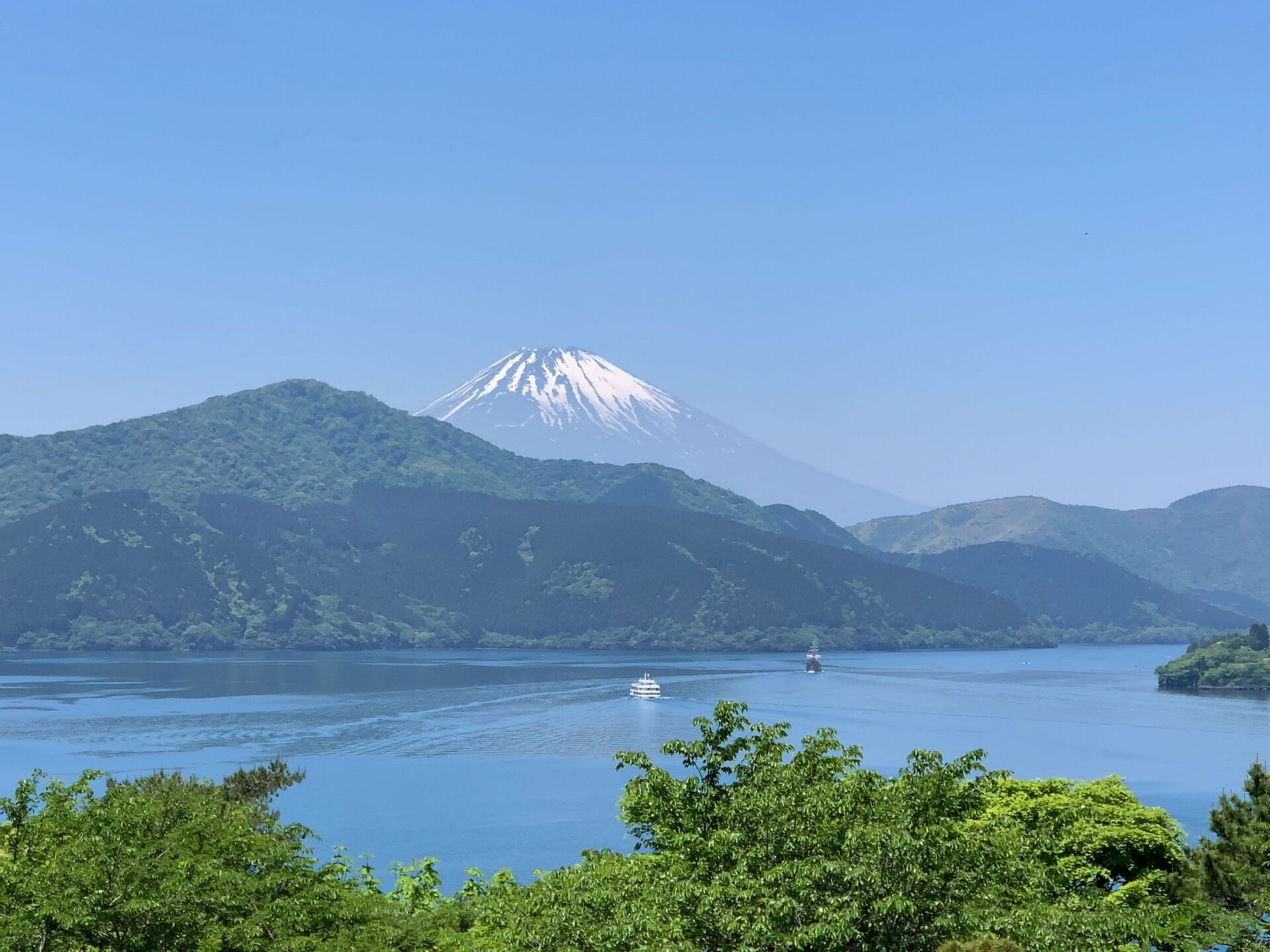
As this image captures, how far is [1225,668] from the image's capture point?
14262cm

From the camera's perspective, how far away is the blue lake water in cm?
6888

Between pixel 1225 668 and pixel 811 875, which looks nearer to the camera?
pixel 811 875

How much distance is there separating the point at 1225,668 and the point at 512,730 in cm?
7860

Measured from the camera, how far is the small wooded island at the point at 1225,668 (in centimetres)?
14100

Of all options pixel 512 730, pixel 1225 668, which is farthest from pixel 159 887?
pixel 1225 668

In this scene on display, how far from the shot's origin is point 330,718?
4274 inches

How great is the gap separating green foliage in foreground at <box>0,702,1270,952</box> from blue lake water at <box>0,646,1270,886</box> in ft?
111

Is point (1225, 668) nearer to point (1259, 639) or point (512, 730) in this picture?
point (1259, 639)

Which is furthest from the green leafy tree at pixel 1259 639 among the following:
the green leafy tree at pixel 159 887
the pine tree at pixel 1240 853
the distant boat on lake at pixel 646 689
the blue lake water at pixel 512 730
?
the green leafy tree at pixel 159 887

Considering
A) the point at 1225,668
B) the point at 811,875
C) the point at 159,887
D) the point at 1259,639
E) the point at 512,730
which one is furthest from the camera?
the point at 1259,639

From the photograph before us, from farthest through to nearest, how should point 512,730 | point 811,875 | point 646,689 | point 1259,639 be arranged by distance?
point 1259,639 < point 646,689 < point 512,730 < point 811,875

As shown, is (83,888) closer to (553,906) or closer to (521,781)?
(553,906)

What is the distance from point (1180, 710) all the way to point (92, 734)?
85.4 meters

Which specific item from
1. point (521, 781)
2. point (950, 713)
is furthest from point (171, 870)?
point (950, 713)
